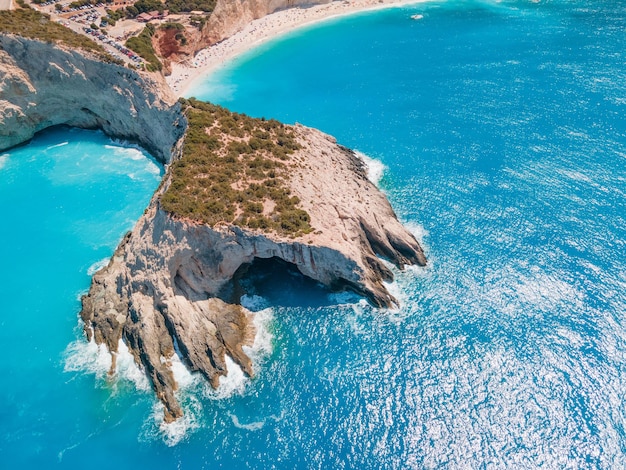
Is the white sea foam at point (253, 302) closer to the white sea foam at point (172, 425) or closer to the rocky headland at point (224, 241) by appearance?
the rocky headland at point (224, 241)

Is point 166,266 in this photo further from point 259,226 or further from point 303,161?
point 303,161

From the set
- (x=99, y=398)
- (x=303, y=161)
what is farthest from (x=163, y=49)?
(x=99, y=398)

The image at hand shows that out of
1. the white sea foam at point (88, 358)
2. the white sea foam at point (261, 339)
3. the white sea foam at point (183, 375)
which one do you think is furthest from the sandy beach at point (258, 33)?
the white sea foam at point (183, 375)

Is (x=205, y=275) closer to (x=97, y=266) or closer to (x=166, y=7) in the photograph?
(x=97, y=266)

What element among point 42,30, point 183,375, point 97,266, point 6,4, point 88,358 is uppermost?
point 6,4

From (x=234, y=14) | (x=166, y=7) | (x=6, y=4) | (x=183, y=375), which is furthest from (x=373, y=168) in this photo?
(x=6, y=4)
